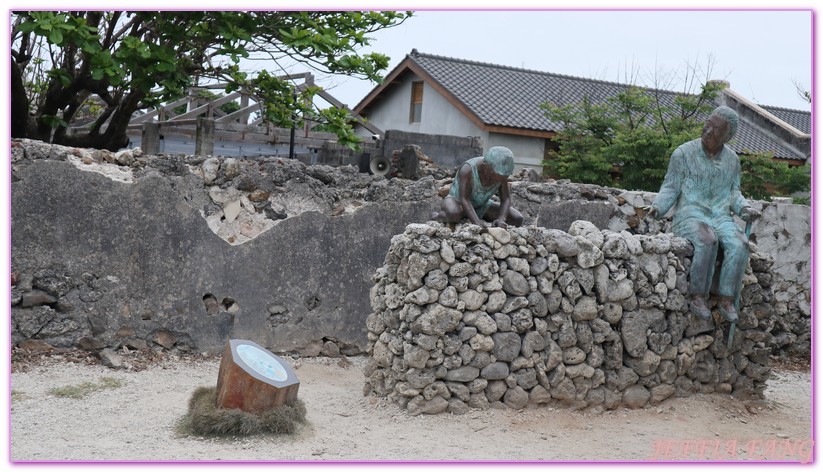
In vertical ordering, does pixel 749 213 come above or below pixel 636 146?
below

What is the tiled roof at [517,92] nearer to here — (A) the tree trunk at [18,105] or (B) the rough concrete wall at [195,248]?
(A) the tree trunk at [18,105]

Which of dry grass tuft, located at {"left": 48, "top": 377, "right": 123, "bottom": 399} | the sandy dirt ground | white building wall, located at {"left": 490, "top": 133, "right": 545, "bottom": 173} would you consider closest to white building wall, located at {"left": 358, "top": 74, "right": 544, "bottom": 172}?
white building wall, located at {"left": 490, "top": 133, "right": 545, "bottom": 173}

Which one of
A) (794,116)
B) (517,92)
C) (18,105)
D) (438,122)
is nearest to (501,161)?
(18,105)

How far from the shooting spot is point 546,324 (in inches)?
232

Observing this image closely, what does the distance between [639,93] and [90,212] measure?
38.6ft

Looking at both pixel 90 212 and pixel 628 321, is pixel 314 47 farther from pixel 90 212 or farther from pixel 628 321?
pixel 628 321

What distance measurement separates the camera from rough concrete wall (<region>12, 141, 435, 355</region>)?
6738 mm

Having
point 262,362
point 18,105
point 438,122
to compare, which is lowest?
point 262,362

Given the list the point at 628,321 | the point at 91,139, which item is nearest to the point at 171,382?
the point at 628,321

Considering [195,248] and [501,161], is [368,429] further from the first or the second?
[195,248]

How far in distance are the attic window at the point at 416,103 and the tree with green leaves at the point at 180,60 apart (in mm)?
10267

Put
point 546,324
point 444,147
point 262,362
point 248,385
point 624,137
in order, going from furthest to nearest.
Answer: point 444,147 → point 624,137 → point 546,324 → point 262,362 → point 248,385

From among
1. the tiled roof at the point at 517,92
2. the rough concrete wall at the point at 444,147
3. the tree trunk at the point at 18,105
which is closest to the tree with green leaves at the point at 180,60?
the tree trunk at the point at 18,105

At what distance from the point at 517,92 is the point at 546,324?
14.5 meters
